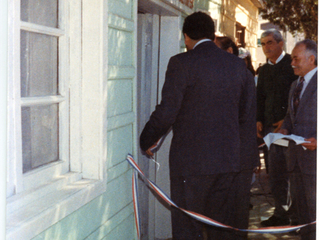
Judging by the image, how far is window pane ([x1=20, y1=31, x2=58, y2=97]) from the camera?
8.47ft

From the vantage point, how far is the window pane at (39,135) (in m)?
2.62

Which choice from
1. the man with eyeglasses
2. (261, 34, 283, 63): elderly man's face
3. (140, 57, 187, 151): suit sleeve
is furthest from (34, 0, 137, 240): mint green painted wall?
(261, 34, 283, 63): elderly man's face

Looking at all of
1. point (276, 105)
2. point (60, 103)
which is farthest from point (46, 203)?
point (276, 105)

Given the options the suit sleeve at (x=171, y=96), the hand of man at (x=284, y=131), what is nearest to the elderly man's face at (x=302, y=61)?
the hand of man at (x=284, y=131)

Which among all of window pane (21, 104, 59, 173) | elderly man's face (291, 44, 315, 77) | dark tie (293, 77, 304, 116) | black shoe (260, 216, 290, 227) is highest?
elderly man's face (291, 44, 315, 77)

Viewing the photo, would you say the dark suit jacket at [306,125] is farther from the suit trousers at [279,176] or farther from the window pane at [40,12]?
the window pane at [40,12]

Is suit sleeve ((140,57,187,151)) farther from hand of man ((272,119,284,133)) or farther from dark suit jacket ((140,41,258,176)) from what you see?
hand of man ((272,119,284,133))

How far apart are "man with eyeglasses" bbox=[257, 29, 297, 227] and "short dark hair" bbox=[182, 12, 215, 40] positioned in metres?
2.12

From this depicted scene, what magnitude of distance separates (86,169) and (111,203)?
0.42 meters

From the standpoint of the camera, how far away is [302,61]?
15.4 feet

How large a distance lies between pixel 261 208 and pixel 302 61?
2972mm

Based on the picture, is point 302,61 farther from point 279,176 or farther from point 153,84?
Result: point 279,176

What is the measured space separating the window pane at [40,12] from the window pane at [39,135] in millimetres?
→ 475

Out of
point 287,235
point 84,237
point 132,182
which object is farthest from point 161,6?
point 287,235
